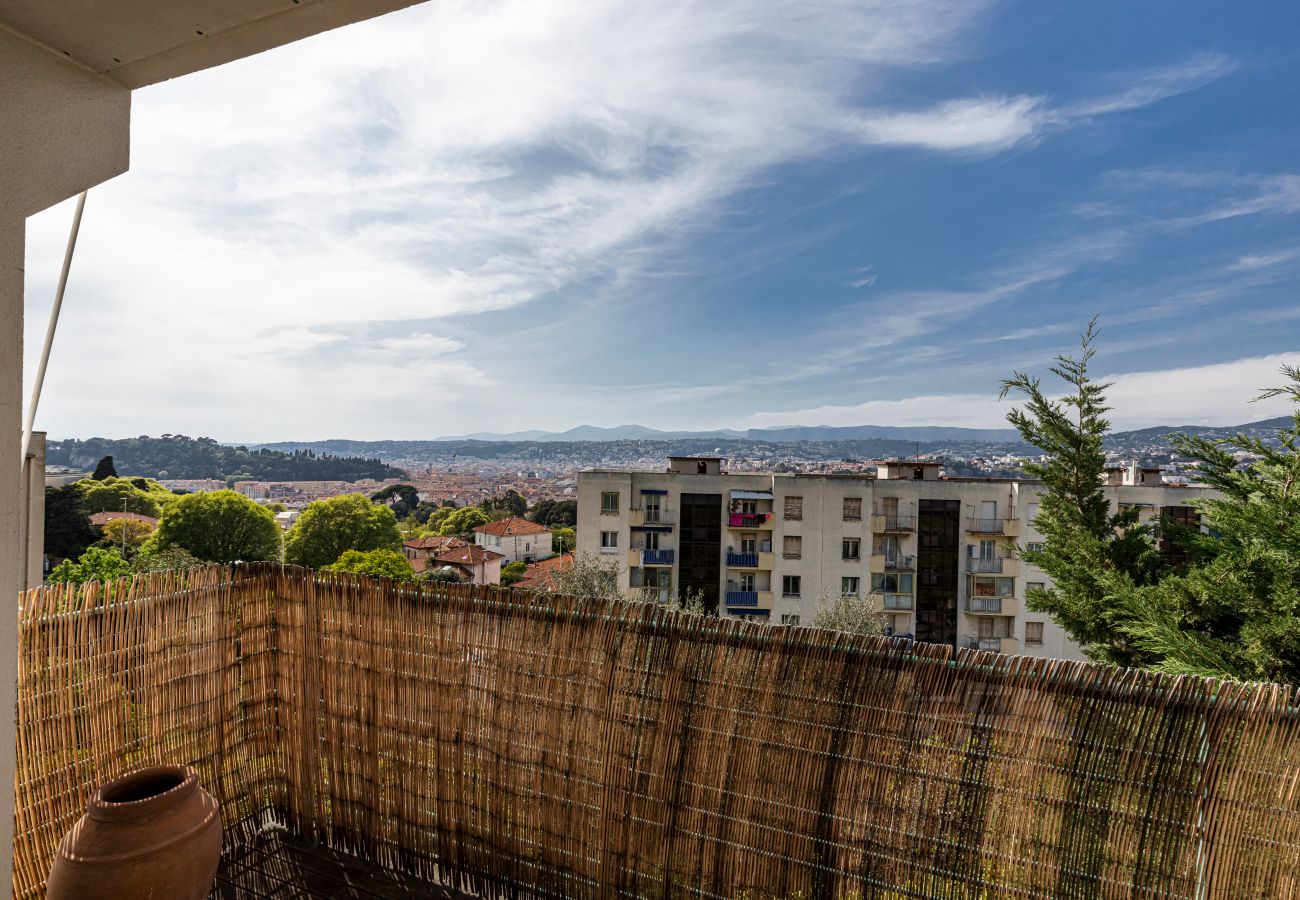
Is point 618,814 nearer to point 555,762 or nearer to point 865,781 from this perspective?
point 555,762

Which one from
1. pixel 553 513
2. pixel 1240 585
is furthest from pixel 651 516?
pixel 1240 585

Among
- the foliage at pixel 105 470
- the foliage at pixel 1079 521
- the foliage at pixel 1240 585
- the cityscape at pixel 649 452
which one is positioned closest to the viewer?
the cityscape at pixel 649 452

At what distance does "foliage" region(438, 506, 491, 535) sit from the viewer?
105 feet

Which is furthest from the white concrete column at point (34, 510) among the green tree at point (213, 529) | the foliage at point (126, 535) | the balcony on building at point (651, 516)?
the green tree at point (213, 529)

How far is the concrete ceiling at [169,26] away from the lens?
154 centimetres

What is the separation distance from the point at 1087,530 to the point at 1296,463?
6.53 ft

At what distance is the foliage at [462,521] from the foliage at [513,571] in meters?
2.73

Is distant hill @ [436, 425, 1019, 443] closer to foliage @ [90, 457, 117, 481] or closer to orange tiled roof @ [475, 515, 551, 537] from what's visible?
orange tiled roof @ [475, 515, 551, 537]

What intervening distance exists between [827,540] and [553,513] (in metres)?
14.3

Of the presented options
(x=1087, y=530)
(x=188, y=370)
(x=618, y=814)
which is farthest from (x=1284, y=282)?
(x=188, y=370)

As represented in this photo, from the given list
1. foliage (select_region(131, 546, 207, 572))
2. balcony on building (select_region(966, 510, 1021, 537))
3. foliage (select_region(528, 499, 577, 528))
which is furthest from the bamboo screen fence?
foliage (select_region(528, 499, 577, 528))

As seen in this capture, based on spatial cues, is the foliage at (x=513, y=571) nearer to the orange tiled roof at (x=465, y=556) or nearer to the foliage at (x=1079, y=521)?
the orange tiled roof at (x=465, y=556)

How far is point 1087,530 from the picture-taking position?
295 inches

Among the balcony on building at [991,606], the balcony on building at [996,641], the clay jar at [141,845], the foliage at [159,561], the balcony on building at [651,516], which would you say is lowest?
the balcony on building at [996,641]
